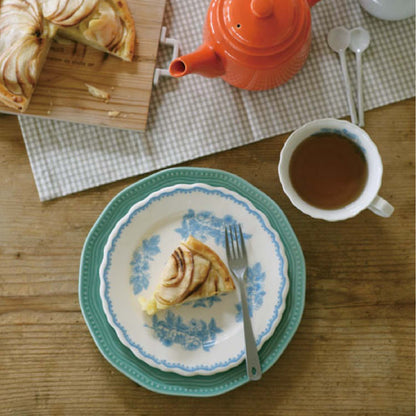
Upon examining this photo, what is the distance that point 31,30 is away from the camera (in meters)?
1.05

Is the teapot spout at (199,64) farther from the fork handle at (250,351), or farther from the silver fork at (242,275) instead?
the fork handle at (250,351)

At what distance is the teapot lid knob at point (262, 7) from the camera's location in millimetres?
874

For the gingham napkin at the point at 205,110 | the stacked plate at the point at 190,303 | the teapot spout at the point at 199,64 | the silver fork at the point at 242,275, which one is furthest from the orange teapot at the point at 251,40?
the silver fork at the point at 242,275

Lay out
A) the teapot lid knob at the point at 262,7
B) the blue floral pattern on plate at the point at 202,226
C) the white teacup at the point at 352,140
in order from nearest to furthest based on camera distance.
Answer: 1. the teapot lid knob at the point at 262,7
2. the white teacup at the point at 352,140
3. the blue floral pattern on plate at the point at 202,226

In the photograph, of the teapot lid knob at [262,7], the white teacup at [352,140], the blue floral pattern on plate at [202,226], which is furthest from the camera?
the blue floral pattern on plate at [202,226]

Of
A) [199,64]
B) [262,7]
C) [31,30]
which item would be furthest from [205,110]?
[31,30]

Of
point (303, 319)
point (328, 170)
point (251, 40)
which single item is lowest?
point (303, 319)

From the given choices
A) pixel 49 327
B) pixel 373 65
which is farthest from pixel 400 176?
pixel 49 327

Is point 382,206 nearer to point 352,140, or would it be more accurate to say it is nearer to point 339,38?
point 352,140

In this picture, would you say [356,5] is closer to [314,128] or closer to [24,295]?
[314,128]

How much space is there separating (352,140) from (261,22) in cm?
31

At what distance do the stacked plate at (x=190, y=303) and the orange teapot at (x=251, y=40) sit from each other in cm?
24

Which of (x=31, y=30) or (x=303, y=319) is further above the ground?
(x=31, y=30)

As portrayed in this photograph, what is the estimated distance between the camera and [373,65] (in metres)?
1.14
